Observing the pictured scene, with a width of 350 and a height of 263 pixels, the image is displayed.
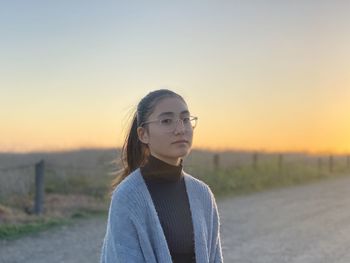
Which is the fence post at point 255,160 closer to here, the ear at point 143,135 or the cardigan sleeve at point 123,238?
the ear at point 143,135

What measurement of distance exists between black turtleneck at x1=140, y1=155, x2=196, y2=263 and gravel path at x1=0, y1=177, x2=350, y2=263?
540cm

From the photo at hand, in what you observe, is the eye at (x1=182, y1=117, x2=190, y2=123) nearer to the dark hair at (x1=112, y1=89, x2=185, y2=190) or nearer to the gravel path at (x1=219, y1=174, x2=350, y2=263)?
the dark hair at (x1=112, y1=89, x2=185, y2=190)

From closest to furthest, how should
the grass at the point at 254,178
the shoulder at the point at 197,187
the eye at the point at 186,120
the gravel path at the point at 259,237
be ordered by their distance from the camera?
the eye at the point at 186,120 → the shoulder at the point at 197,187 → the gravel path at the point at 259,237 → the grass at the point at 254,178

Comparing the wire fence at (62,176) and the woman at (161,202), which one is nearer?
the woman at (161,202)

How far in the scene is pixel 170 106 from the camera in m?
2.51

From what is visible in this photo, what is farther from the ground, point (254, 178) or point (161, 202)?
point (161, 202)

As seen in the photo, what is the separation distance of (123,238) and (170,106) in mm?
575

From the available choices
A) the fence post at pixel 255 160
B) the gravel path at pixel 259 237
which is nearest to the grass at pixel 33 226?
the gravel path at pixel 259 237

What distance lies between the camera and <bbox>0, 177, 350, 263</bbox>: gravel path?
8.01m

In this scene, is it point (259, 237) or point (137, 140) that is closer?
point (137, 140)

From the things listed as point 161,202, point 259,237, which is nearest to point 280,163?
point 259,237

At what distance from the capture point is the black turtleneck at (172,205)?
2.43m

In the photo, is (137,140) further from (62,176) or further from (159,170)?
(62,176)

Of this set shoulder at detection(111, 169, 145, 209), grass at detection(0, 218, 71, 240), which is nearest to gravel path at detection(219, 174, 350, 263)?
grass at detection(0, 218, 71, 240)
